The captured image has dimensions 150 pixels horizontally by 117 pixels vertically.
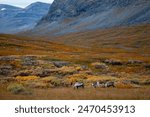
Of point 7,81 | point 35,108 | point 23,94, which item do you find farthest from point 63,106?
point 7,81

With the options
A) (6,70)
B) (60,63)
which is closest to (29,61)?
(60,63)

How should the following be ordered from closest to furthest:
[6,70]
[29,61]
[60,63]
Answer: [6,70] < [29,61] < [60,63]

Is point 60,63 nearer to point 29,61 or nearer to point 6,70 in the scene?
point 29,61

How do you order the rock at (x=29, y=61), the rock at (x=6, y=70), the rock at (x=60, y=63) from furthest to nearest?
the rock at (x=60, y=63) → the rock at (x=29, y=61) → the rock at (x=6, y=70)

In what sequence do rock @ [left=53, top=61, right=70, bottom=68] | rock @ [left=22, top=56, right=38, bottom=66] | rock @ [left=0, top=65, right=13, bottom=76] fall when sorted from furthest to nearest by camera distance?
rock @ [left=53, top=61, right=70, bottom=68] < rock @ [left=22, top=56, right=38, bottom=66] < rock @ [left=0, top=65, right=13, bottom=76]

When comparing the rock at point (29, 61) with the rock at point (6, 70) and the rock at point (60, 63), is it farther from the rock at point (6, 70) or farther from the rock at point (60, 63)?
the rock at point (6, 70)

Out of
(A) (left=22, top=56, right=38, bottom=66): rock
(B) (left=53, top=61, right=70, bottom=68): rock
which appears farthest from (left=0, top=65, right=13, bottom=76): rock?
(B) (left=53, top=61, right=70, bottom=68): rock

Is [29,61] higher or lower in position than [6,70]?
higher

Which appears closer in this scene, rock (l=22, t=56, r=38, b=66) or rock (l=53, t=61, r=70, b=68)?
rock (l=22, t=56, r=38, b=66)

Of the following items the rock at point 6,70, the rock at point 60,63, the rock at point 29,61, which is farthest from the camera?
the rock at point 60,63

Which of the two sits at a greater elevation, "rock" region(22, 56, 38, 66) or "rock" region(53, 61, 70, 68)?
"rock" region(22, 56, 38, 66)

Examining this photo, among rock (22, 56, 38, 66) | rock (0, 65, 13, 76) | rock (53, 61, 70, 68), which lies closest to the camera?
rock (0, 65, 13, 76)

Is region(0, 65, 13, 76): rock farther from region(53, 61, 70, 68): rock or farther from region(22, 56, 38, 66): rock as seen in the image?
region(53, 61, 70, 68): rock

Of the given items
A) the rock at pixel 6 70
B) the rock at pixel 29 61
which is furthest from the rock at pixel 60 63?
the rock at pixel 6 70
